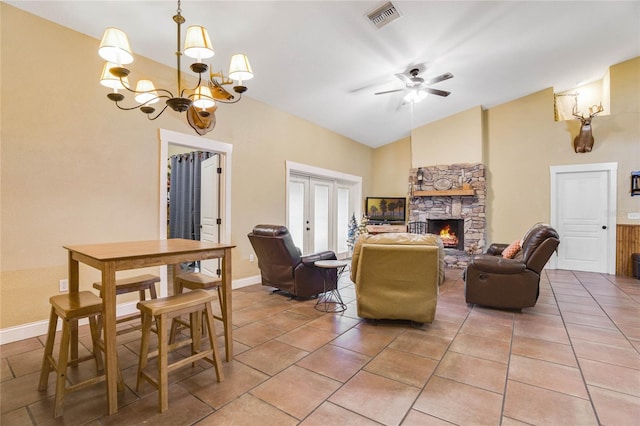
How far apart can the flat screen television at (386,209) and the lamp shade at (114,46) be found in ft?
21.3

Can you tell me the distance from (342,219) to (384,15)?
507 centimetres

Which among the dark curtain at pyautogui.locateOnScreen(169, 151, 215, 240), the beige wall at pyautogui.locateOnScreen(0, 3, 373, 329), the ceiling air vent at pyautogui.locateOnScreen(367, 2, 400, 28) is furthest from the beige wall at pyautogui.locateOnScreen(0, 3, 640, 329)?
the ceiling air vent at pyautogui.locateOnScreen(367, 2, 400, 28)

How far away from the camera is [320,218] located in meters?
7.05

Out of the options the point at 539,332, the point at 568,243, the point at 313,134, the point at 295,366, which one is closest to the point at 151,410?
the point at 295,366

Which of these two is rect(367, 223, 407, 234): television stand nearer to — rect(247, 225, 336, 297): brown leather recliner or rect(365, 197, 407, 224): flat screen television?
rect(365, 197, 407, 224): flat screen television

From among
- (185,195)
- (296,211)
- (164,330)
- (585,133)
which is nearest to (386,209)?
(296,211)

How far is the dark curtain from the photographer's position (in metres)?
6.08

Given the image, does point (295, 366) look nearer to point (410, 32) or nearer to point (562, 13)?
point (410, 32)

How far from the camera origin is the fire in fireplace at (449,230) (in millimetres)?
A: 6969

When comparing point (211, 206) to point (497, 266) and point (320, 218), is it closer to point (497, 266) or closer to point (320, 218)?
point (320, 218)

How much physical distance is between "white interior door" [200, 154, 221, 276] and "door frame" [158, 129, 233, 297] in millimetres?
98

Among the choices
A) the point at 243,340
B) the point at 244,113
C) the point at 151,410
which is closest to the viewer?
the point at 151,410

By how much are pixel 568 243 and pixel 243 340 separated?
22.4 feet

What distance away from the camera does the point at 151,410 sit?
1.86 m
